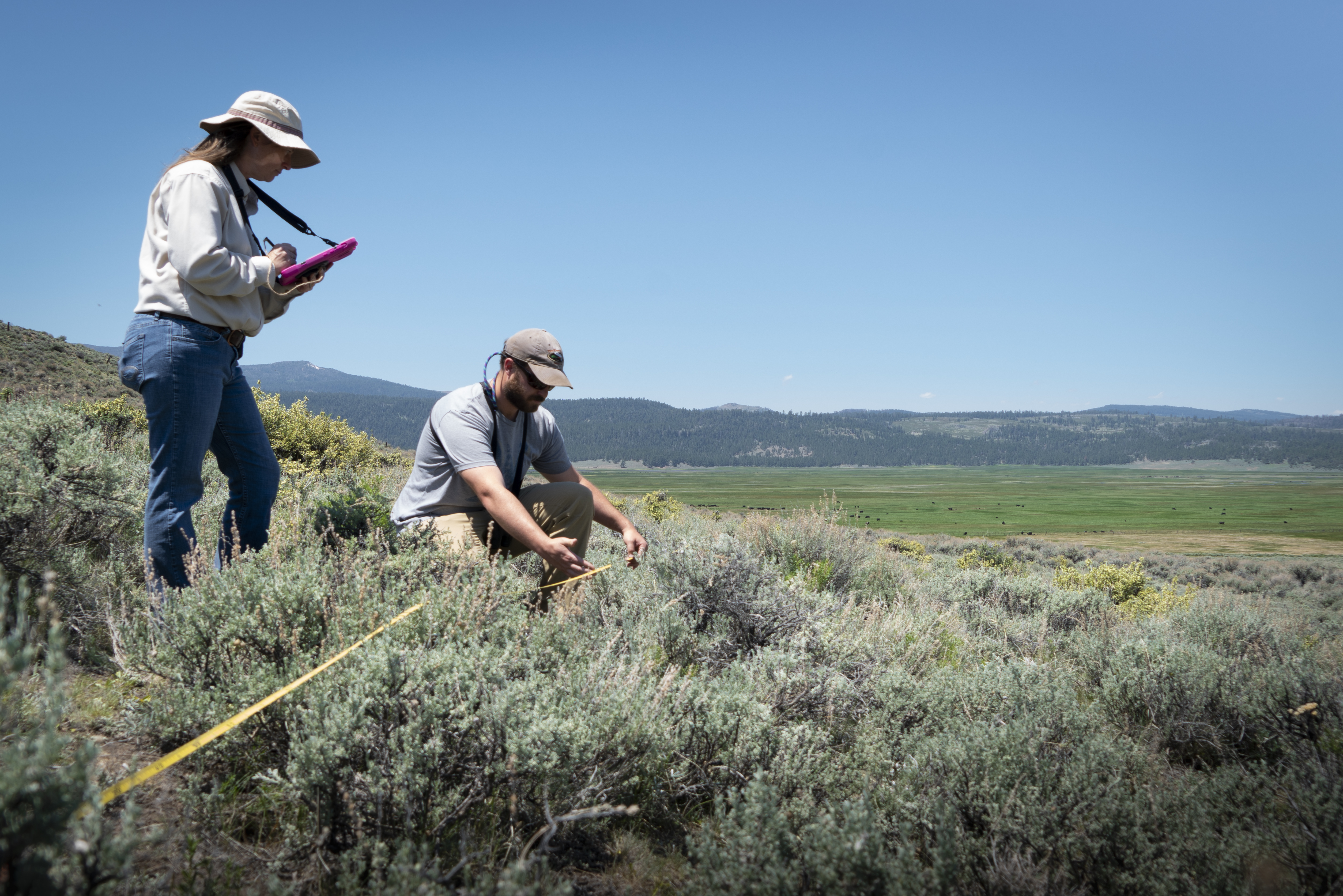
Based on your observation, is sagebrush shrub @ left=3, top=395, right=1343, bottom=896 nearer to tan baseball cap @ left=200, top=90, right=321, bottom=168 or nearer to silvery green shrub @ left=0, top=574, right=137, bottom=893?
silvery green shrub @ left=0, top=574, right=137, bottom=893

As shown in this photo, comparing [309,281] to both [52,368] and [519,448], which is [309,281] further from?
[52,368]

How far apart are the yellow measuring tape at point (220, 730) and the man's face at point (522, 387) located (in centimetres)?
131

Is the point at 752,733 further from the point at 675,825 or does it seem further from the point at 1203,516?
the point at 1203,516

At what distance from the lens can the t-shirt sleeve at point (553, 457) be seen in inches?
167

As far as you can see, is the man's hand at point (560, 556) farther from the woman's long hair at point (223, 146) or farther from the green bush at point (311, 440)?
the green bush at point (311, 440)

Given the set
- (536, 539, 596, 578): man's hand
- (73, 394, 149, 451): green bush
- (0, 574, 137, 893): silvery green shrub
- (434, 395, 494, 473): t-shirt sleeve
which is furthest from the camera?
(73, 394, 149, 451): green bush

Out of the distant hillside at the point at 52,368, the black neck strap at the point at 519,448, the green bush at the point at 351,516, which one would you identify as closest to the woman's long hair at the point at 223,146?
the black neck strap at the point at 519,448

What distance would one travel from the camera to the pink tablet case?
2926mm

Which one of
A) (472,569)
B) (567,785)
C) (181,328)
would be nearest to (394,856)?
(567,785)

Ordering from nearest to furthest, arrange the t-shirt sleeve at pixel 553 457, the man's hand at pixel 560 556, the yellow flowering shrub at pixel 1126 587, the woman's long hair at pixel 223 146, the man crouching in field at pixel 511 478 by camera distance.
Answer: the woman's long hair at pixel 223 146 < the man's hand at pixel 560 556 < the man crouching in field at pixel 511 478 < the t-shirt sleeve at pixel 553 457 < the yellow flowering shrub at pixel 1126 587

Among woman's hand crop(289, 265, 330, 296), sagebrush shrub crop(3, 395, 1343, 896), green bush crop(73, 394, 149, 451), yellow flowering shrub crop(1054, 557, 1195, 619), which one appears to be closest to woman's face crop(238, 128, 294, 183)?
woman's hand crop(289, 265, 330, 296)

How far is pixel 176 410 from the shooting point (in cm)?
270

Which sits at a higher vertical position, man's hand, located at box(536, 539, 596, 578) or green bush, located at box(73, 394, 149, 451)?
green bush, located at box(73, 394, 149, 451)

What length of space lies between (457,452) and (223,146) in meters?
1.66
